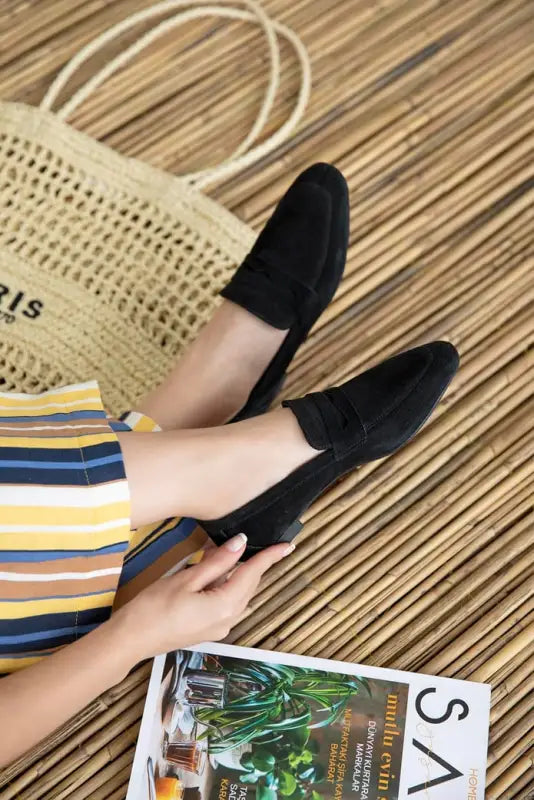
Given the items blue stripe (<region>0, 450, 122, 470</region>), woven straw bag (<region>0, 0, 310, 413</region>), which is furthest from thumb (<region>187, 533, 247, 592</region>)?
woven straw bag (<region>0, 0, 310, 413</region>)

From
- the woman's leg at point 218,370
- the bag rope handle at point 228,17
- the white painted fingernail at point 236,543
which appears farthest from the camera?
the bag rope handle at point 228,17

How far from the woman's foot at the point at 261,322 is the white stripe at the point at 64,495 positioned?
0.17 meters

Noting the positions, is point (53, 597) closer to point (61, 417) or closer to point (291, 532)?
point (61, 417)

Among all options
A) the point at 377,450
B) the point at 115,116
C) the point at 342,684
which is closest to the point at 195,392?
the point at 377,450

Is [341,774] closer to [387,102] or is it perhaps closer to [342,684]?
[342,684]

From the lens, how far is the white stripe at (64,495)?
0.59 metres

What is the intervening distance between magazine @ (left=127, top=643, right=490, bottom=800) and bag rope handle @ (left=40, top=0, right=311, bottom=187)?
55 cm

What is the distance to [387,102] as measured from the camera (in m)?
1.01

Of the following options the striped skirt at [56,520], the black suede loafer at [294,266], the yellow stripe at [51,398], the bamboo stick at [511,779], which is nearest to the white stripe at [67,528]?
the striped skirt at [56,520]

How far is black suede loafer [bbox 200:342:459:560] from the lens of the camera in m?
0.71

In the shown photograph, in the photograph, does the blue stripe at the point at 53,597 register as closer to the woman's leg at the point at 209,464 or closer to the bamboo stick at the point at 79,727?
the woman's leg at the point at 209,464

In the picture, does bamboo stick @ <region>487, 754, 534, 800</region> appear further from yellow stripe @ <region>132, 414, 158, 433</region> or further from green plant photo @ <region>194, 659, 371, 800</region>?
yellow stripe @ <region>132, 414, 158, 433</region>

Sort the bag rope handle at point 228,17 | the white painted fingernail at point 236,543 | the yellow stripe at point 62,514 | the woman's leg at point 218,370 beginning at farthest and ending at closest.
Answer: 1. the bag rope handle at point 228,17
2. the woman's leg at point 218,370
3. the white painted fingernail at point 236,543
4. the yellow stripe at point 62,514

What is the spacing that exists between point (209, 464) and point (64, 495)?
13 centimetres
